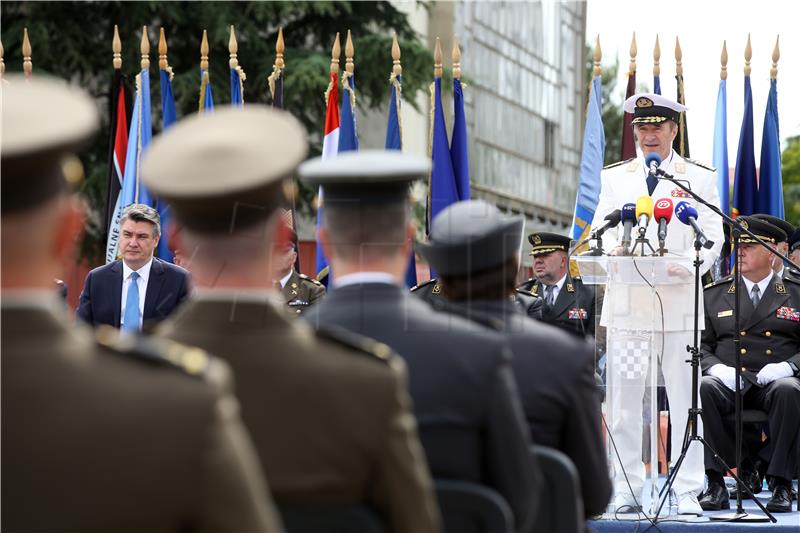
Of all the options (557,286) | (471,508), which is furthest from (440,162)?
(471,508)

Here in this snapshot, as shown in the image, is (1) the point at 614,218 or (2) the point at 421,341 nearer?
(2) the point at 421,341

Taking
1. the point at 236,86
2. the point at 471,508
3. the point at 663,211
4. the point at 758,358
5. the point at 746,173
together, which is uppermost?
the point at 236,86

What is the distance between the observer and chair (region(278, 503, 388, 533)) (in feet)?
7.11

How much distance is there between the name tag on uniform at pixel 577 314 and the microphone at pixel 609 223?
10.1ft

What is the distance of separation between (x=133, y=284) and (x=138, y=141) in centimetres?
374

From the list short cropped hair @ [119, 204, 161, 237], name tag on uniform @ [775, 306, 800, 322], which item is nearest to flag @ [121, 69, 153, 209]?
short cropped hair @ [119, 204, 161, 237]

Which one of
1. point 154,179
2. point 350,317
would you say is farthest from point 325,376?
point 350,317

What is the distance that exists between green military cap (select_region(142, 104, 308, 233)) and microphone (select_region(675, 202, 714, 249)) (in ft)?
15.9

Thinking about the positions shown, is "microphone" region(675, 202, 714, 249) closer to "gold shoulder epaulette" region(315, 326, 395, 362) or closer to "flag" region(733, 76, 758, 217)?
"flag" region(733, 76, 758, 217)

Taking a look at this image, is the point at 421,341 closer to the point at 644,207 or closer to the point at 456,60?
the point at 644,207

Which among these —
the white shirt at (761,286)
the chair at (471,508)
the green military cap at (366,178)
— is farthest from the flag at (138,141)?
the chair at (471,508)

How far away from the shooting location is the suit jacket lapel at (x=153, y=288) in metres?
7.39

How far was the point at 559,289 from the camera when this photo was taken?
34.4 feet

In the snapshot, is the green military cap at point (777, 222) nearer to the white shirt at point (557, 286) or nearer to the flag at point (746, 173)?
the flag at point (746, 173)
